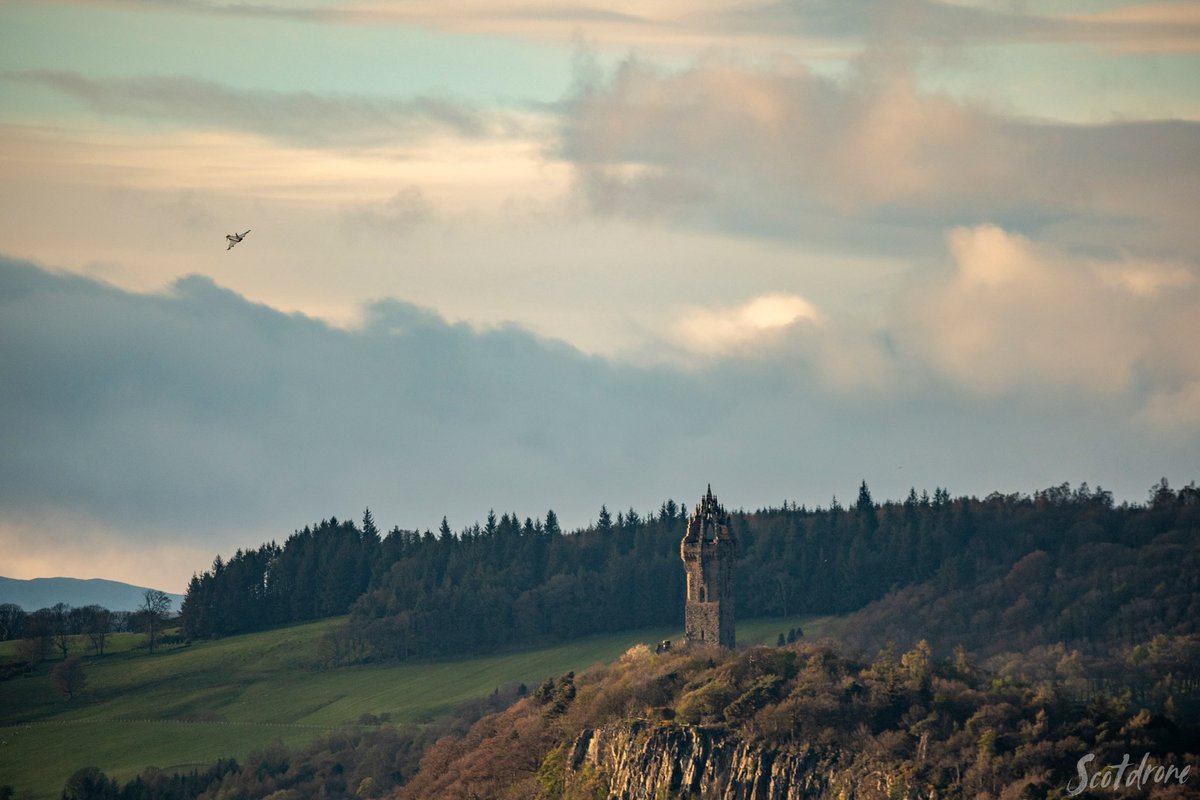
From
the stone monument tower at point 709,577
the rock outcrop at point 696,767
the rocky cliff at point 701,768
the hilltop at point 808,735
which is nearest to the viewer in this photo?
the hilltop at point 808,735

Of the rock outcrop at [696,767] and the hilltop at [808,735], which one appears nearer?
the hilltop at [808,735]

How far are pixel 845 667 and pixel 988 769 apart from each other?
23.8m

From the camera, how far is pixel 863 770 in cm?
15012

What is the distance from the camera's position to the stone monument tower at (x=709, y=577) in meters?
192

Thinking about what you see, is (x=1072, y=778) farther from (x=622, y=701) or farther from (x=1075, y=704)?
(x=622, y=701)

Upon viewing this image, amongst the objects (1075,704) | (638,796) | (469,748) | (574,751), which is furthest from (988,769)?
(469,748)

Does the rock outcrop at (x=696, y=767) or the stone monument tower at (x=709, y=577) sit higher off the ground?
the stone monument tower at (x=709, y=577)

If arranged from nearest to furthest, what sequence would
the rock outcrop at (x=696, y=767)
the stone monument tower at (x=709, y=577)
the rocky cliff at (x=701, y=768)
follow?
1. the rocky cliff at (x=701, y=768)
2. the rock outcrop at (x=696, y=767)
3. the stone monument tower at (x=709, y=577)
